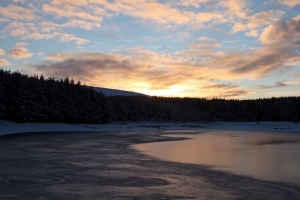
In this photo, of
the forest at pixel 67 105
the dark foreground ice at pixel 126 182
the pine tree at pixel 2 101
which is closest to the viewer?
the dark foreground ice at pixel 126 182

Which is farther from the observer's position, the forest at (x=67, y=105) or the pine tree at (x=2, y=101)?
the forest at (x=67, y=105)

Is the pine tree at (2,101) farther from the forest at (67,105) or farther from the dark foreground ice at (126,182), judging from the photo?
the dark foreground ice at (126,182)

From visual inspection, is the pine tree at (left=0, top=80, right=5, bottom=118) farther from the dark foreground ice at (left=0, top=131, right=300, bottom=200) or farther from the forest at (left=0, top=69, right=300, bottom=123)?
the dark foreground ice at (left=0, top=131, right=300, bottom=200)

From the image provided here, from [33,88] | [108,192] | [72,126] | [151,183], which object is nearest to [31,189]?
[108,192]

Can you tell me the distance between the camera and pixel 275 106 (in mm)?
122375

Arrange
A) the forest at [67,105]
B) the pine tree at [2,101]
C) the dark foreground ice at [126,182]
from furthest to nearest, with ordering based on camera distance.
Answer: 1. the forest at [67,105]
2. the pine tree at [2,101]
3. the dark foreground ice at [126,182]

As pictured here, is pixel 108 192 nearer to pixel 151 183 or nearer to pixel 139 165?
pixel 151 183

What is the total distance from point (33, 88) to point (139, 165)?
2207 inches

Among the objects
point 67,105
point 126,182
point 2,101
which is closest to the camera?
point 126,182

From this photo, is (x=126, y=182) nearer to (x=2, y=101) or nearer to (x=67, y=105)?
(x=2, y=101)

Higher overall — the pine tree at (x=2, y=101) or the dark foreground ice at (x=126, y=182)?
the pine tree at (x=2, y=101)

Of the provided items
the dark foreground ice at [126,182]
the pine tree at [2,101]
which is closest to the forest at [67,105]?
the pine tree at [2,101]

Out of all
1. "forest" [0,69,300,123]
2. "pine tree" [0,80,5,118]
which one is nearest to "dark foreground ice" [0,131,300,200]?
"pine tree" [0,80,5,118]

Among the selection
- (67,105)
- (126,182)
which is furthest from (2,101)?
(126,182)
